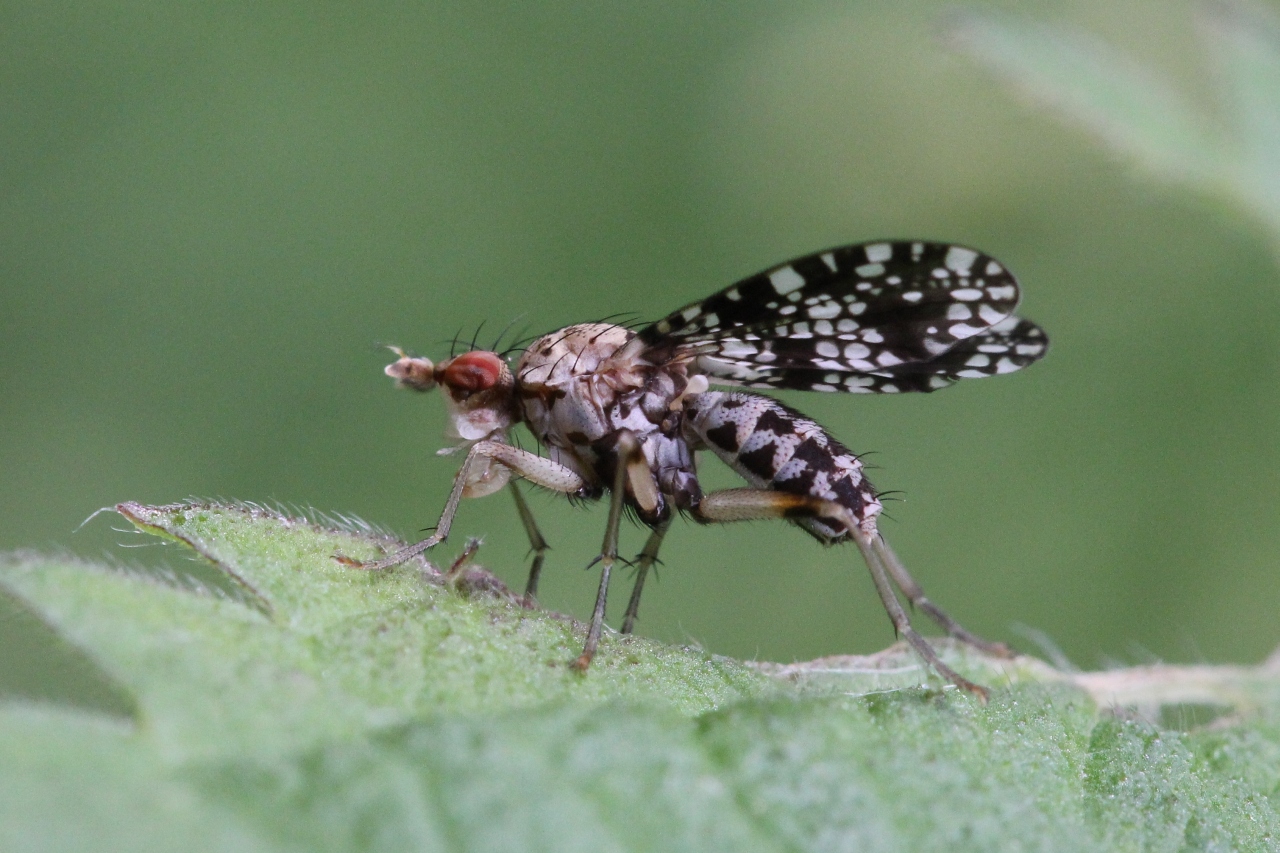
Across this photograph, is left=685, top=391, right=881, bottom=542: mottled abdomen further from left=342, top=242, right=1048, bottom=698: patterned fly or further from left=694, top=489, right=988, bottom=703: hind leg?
left=694, top=489, right=988, bottom=703: hind leg

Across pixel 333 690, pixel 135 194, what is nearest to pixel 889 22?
pixel 135 194

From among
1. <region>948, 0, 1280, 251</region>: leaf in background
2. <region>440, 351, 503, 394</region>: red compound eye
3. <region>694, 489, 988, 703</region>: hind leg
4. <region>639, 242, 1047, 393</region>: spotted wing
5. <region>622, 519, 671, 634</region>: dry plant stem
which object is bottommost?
<region>622, 519, 671, 634</region>: dry plant stem

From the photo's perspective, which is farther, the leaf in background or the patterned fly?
the leaf in background

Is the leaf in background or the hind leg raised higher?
the leaf in background

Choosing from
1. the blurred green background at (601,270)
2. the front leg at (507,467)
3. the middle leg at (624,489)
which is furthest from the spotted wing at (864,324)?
the blurred green background at (601,270)

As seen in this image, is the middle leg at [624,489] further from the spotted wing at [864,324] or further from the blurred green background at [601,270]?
the blurred green background at [601,270]

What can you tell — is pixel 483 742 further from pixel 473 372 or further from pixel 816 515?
pixel 473 372

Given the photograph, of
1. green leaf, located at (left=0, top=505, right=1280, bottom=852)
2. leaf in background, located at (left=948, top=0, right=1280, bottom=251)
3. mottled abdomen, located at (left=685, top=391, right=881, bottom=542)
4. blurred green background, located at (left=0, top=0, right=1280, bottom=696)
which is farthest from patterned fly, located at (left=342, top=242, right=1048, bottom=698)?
blurred green background, located at (left=0, top=0, right=1280, bottom=696)
